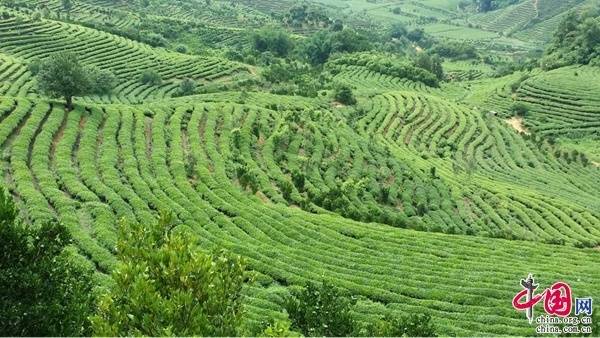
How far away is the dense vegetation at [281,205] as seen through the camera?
1559 cm

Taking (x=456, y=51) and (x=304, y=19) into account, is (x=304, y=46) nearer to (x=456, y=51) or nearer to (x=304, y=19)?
(x=304, y=19)

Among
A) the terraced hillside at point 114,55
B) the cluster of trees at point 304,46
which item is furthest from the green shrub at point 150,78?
the cluster of trees at point 304,46

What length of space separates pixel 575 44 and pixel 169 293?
5556 inches

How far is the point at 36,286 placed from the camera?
15602 mm

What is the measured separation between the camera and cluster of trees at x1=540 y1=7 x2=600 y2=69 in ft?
418

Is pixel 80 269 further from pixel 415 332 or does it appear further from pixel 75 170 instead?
pixel 75 170

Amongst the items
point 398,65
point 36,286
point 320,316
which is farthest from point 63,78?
point 398,65

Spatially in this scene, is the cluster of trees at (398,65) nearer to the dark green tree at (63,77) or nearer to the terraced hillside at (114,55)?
the terraced hillside at (114,55)

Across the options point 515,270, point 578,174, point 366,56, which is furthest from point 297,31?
point 515,270

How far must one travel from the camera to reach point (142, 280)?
13680mm

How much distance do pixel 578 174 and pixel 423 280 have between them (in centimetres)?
5602

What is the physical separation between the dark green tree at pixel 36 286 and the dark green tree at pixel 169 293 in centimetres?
131

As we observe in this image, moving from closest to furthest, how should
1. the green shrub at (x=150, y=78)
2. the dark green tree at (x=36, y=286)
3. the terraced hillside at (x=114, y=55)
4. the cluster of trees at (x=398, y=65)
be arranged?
the dark green tree at (x=36, y=286) < the terraced hillside at (x=114, y=55) < the green shrub at (x=150, y=78) < the cluster of trees at (x=398, y=65)

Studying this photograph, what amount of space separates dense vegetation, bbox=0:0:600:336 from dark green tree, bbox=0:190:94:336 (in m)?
0.05
